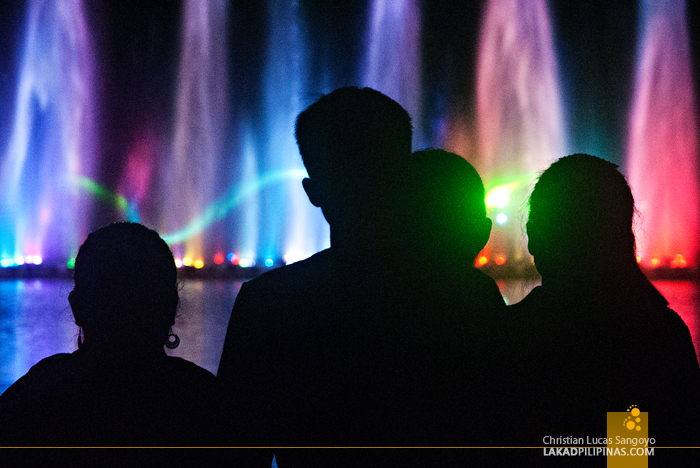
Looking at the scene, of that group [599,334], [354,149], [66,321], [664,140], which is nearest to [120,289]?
[354,149]

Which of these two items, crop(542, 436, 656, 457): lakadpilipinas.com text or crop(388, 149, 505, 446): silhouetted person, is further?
crop(542, 436, 656, 457): lakadpilipinas.com text

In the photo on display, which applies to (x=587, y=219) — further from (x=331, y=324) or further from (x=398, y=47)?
(x=398, y=47)

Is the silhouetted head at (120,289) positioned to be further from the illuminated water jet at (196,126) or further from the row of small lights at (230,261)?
the illuminated water jet at (196,126)

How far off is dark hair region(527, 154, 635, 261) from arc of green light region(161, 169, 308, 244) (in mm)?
12368

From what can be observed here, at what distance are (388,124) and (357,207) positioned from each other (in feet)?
0.45

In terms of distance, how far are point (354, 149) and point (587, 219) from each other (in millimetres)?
509

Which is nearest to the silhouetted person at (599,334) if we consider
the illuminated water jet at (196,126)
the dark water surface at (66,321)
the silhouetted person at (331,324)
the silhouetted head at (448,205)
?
the silhouetted head at (448,205)

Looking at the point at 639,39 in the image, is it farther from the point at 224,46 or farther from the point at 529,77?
the point at 224,46

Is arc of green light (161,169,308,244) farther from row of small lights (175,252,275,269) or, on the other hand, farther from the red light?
the red light

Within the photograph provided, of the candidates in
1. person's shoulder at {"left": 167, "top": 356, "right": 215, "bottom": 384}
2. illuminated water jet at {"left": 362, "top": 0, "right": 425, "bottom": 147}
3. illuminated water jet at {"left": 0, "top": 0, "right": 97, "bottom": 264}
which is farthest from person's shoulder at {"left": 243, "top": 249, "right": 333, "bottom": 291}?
illuminated water jet at {"left": 0, "top": 0, "right": 97, "bottom": 264}

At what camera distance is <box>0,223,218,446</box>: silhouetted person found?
99 cm

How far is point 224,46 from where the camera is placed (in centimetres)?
1305

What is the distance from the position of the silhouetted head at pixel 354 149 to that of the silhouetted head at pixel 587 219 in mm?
396

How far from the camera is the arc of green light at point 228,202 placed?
518 inches
